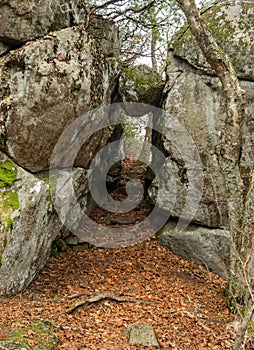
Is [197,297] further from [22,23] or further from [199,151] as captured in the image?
[22,23]

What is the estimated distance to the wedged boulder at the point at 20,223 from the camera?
6221mm

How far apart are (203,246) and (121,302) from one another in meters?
2.89

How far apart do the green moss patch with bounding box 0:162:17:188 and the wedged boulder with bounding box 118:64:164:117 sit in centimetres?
399

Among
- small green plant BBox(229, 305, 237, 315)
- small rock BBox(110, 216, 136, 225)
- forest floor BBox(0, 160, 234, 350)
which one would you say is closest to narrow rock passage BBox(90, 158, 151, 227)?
small rock BBox(110, 216, 136, 225)

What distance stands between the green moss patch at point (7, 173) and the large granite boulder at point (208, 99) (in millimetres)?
3802

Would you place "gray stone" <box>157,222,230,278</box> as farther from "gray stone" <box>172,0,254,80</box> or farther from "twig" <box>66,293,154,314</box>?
"gray stone" <box>172,0,254,80</box>

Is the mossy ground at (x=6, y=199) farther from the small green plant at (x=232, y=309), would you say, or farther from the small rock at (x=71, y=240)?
the small green plant at (x=232, y=309)

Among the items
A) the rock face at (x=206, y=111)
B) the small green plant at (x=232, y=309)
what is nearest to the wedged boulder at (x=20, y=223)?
the rock face at (x=206, y=111)

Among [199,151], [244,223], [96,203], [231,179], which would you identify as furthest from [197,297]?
[96,203]

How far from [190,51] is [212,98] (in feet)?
4.02

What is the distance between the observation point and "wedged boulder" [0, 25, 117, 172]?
263 inches

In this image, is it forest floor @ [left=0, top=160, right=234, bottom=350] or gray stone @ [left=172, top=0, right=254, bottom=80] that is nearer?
forest floor @ [left=0, top=160, right=234, bottom=350]

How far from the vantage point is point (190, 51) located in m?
8.70

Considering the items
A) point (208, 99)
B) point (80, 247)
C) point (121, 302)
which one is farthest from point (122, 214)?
point (121, 302)
